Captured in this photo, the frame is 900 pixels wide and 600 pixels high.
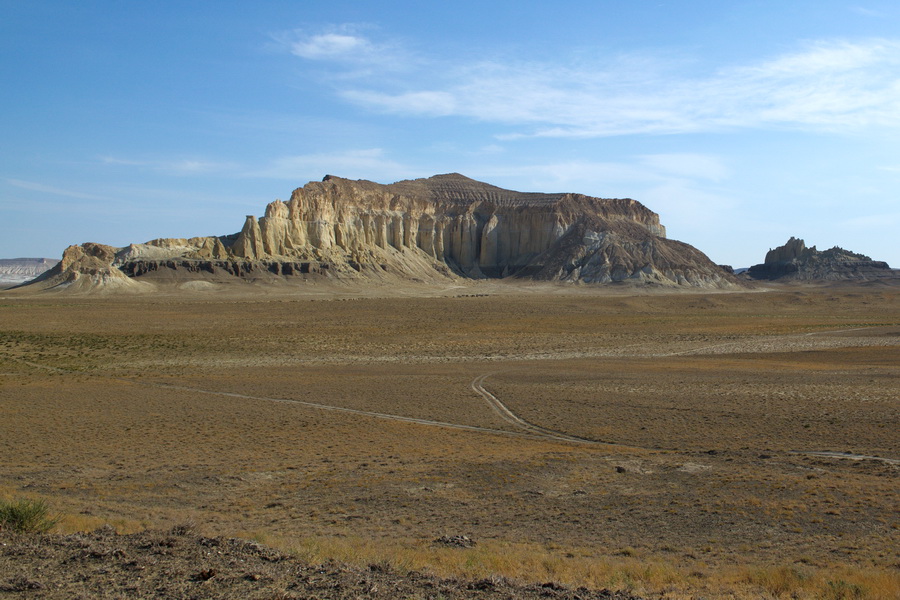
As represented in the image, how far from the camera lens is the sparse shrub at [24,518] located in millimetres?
8578

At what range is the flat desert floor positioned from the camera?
9.15 m

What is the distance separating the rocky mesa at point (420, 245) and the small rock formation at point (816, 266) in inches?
1320

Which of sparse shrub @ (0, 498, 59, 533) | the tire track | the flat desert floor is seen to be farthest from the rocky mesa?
sparse shrub @ (0, 498, 59, 533)

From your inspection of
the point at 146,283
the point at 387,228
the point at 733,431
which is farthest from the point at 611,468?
the point at 387,228

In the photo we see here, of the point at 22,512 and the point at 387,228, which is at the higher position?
the point at 387,228

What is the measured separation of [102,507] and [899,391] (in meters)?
22.6

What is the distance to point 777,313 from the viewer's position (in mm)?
72125

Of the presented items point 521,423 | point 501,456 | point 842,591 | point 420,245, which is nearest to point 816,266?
point 420,245

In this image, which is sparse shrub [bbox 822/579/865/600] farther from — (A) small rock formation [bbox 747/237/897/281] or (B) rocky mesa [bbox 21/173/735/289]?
(A) small rock formation [bbox 747/237/897/281]

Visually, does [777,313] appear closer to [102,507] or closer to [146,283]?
[102,507]

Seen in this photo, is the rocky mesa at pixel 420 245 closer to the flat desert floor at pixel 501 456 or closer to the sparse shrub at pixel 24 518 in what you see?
the flat desert floor at pixel 501 456

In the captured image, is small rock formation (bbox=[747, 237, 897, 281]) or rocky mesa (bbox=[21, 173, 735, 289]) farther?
small rock formation (bbox=[747, 237, 897, 281])

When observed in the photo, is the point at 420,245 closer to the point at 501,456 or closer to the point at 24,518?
the point at 501,456

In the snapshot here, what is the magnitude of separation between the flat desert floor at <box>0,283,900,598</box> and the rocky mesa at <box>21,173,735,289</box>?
77.7 meters
